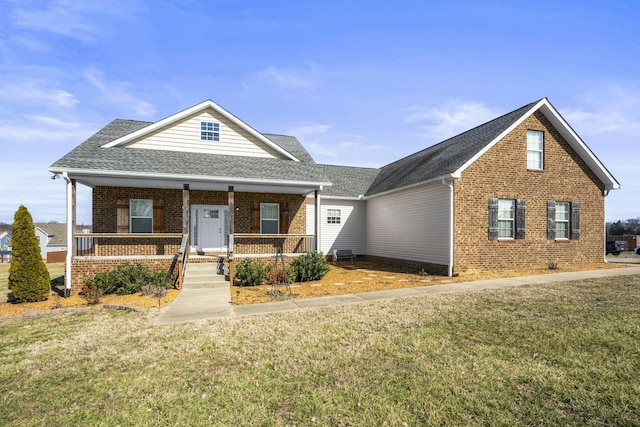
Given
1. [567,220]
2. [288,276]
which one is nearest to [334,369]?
[288,276]

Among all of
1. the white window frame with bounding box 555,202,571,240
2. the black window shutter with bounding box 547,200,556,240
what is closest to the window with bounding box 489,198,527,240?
the black window shutter with bounding box 547,200,556,240

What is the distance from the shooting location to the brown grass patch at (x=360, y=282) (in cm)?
1074

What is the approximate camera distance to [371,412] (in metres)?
3.95

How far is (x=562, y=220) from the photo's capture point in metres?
16.6

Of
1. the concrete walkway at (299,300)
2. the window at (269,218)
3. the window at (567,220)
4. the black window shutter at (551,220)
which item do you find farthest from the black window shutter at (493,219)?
the window at (269,218)

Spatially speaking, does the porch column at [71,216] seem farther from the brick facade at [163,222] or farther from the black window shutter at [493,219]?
the black window shutter at [493,219]

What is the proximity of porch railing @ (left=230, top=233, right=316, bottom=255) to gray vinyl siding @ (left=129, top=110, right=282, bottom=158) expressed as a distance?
3785 mm

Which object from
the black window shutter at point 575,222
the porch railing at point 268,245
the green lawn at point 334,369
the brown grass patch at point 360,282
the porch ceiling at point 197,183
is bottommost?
the brown grass patch at point 360,282

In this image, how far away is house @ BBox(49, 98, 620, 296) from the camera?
557 inches

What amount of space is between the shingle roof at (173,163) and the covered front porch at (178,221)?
45 centimetres

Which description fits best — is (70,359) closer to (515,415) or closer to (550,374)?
(515,415)

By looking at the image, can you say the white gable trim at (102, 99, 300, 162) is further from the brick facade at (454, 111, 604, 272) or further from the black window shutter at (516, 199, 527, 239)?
the black window shutter at (516, 199, 527, 239)

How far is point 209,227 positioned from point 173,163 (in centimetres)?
341

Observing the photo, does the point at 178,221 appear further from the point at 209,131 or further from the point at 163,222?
the point at 209,131
